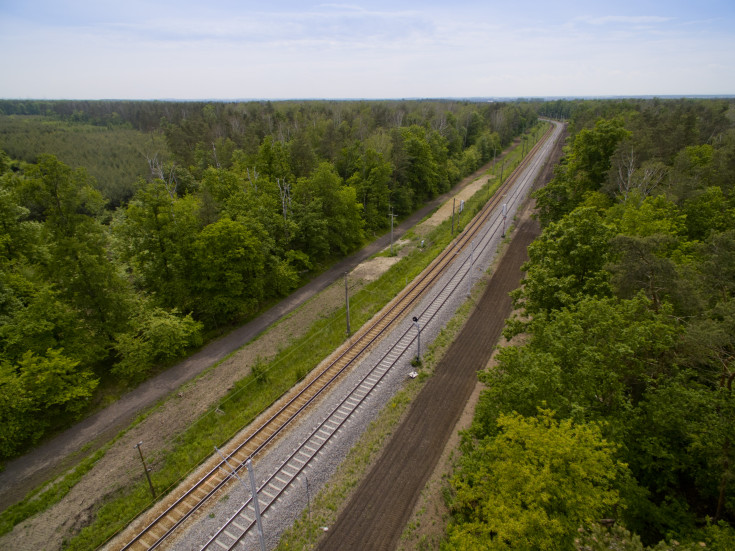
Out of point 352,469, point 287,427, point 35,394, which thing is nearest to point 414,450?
point 352,469

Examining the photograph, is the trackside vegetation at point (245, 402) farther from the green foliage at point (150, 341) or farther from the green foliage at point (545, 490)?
the green foliage at point (545, 490)

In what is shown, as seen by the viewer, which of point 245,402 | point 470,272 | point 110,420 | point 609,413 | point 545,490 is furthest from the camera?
point 470,272

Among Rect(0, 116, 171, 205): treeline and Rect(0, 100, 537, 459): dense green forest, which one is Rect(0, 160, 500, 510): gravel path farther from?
Rect(0, 116, 171, 205): treeline

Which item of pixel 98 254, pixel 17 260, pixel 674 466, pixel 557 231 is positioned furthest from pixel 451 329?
pixel 17 260

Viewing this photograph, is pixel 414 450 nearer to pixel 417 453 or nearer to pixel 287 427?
pixel 417 453

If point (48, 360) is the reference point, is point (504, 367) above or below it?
above

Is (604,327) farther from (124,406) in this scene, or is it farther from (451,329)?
(124,406)

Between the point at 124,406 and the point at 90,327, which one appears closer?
the point at 124,406

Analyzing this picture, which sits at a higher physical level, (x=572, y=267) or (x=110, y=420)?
(x=572, y=267)
